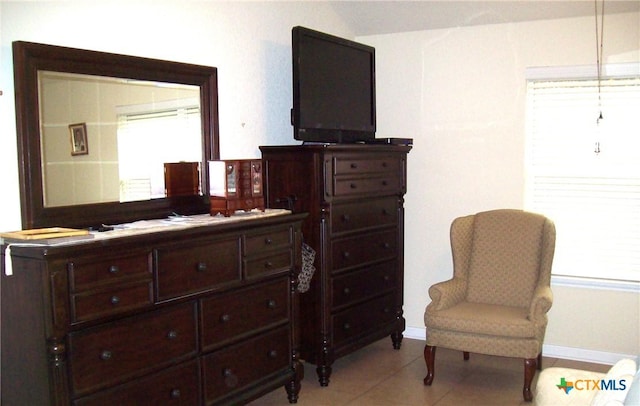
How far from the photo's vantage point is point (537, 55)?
170 inches

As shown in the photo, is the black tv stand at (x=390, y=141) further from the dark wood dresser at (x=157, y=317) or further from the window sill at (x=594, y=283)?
the window sill at (x=594, y=283)

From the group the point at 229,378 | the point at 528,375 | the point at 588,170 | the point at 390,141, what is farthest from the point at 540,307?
the point at 229,378

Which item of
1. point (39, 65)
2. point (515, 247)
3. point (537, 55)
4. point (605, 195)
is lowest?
point (515, 247)

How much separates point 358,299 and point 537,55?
6.80ft

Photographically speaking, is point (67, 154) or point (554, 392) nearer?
point (554, 392)

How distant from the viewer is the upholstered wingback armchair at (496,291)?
3.61 m

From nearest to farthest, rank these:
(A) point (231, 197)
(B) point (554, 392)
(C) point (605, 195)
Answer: (B) point (554, 392) → (A) point (231, 197) → (C) point (605, 195)

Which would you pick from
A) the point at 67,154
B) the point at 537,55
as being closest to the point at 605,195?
the point at 537,55

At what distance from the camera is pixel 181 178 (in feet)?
10.8

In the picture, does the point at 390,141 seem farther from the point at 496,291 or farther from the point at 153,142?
the point at 153,142

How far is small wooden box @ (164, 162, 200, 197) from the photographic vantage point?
3.24m

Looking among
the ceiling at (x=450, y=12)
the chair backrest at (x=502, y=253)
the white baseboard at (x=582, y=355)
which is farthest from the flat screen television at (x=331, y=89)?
the white baseboard at (x=582, y=355)

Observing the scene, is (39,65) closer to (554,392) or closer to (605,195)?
(554,392)

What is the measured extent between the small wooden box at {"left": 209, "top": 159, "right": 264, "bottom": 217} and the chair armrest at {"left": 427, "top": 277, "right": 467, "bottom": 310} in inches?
50.7
